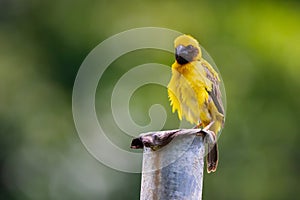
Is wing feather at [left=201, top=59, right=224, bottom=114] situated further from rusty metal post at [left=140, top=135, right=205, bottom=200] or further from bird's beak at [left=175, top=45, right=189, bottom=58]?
rusty metal post at [left=140, top=135, right=205, bottom=200]

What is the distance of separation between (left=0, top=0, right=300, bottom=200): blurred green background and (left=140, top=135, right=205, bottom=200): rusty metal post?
4.27 metres

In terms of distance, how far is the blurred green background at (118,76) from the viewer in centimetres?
670

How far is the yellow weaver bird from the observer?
11.3ft

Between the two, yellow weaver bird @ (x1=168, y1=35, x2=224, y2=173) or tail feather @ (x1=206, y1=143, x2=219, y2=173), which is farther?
yellow weaver bird @ (x1=168, y1=35, x2=224, y2=173)

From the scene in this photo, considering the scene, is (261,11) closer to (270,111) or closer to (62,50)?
(270,111)

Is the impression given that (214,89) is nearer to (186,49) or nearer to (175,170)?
(186,49)

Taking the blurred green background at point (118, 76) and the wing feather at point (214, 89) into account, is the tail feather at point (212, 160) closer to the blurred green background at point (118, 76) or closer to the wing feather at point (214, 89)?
the wing feather at point (214, 89)

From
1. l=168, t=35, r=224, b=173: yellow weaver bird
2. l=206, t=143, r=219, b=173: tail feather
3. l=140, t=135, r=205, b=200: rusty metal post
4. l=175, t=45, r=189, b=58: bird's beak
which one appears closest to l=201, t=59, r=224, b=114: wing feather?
l=168, t=35, r=224, b=173: yellow weaver bird

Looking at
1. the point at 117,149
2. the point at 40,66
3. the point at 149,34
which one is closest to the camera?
the point at 117,149

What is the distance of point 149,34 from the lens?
6512mm

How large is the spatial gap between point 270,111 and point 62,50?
195 centimetres

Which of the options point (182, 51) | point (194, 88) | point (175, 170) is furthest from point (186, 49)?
point (175, 170)

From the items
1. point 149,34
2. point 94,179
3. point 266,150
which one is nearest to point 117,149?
point 94,179

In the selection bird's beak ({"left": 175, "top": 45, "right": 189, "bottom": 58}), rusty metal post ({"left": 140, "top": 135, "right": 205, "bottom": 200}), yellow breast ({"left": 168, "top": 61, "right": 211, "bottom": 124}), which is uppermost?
bird's beak ({"left": 175, "top": 45, "right": 189, "bottom": 58})
